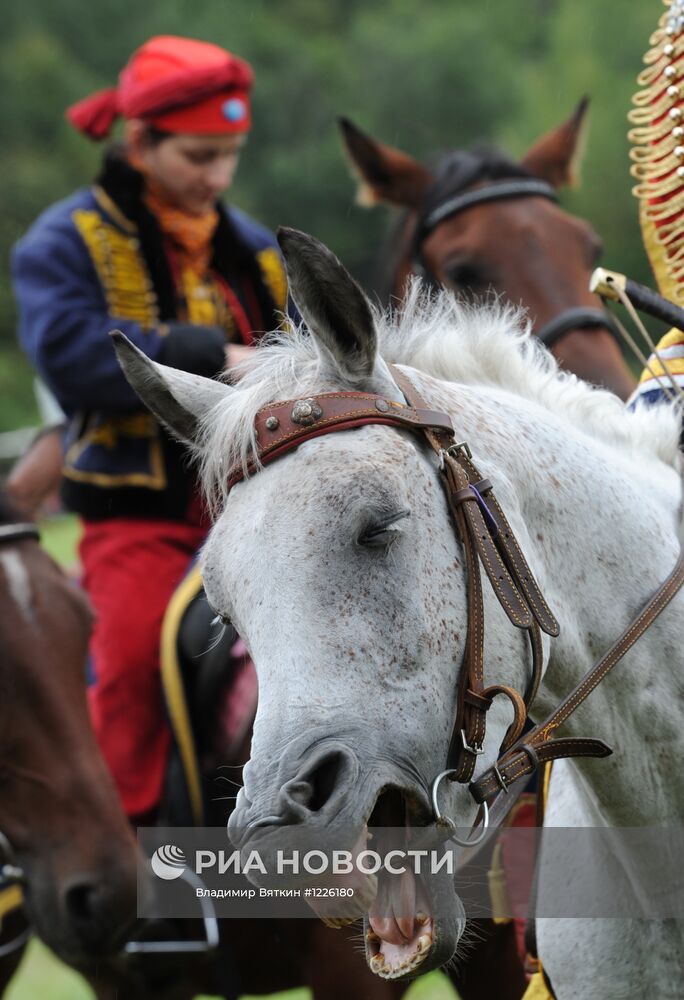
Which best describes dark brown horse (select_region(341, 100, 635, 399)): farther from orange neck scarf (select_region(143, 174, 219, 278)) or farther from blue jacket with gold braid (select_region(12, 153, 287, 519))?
orange neck scarf (select_region(143, 174, 219, 278))

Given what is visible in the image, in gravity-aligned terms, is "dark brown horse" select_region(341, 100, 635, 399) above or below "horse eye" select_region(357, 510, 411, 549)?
below

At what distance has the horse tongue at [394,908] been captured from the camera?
2.11 metres

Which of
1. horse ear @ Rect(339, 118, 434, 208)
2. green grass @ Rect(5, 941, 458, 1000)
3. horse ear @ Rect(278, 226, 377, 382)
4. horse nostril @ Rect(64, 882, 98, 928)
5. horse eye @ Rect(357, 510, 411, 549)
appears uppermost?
horse ear @ Rect(278, 226, 377, 382)

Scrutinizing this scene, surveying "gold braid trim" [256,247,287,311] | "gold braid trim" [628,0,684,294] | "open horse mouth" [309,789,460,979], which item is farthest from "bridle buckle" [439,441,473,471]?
"gold braid trim" [256,247,287,311]

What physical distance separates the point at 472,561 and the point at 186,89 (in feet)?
10.5

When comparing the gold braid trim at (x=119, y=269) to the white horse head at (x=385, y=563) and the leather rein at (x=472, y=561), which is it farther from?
the leather rein at (x=472, y=561)

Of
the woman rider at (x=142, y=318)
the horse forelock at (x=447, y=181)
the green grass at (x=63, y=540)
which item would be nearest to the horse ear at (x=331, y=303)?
the woman rider at (x=142, y=318)

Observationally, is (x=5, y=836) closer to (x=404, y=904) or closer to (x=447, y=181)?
(x=404, y=904)

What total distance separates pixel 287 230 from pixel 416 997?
4.76 metres

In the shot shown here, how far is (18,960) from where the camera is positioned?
471cm

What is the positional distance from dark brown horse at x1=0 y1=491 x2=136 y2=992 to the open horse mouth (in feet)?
6.76

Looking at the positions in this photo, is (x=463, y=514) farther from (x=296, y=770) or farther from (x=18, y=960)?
(x=18, y=960)

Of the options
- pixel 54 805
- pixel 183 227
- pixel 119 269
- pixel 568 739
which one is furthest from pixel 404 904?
pixel 183 227

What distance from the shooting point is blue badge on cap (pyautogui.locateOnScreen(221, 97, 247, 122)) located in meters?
4.97
